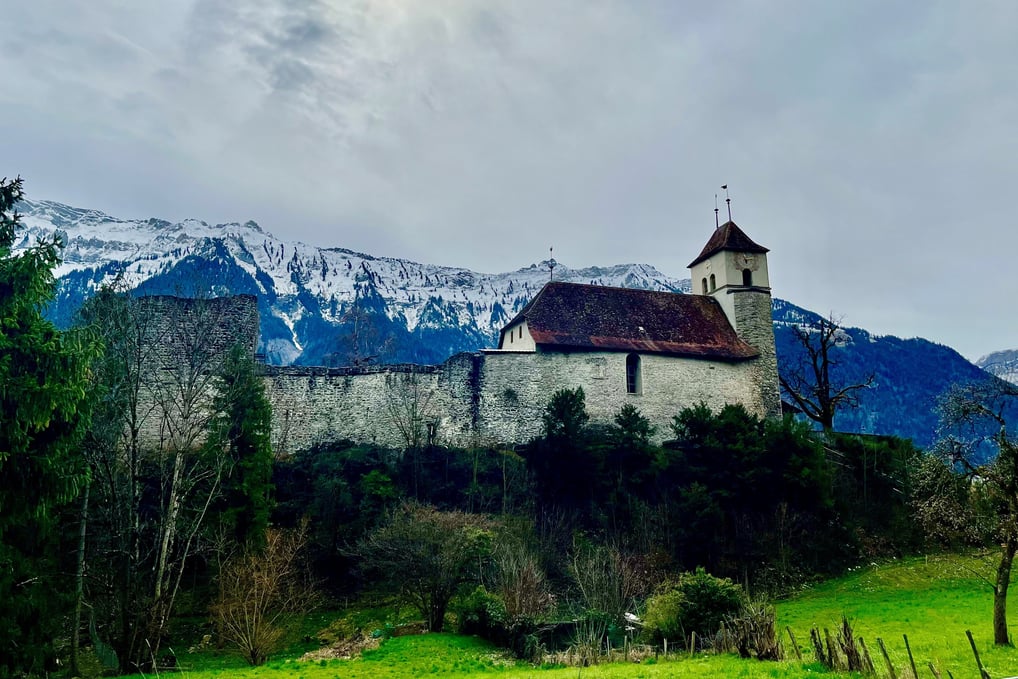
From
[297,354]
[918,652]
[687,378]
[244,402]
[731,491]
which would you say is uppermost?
[297,354]

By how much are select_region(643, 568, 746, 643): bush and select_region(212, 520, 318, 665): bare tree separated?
9.61 m

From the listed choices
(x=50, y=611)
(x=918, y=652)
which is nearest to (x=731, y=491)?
(x=918, y=652)

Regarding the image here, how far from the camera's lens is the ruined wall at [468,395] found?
33000 millimetres

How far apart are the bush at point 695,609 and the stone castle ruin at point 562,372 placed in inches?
578

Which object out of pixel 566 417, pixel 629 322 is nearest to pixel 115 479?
pixel 566 417

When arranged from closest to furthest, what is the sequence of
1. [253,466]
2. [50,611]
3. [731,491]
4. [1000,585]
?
[1000,585]
[50,611]
[253,466]
[731,491]

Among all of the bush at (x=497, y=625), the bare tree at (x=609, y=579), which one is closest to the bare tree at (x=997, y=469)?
the bare tree at (x=609, y=579)

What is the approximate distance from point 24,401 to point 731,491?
23.7 metres

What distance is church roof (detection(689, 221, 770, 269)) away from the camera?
A: 41.6 meters

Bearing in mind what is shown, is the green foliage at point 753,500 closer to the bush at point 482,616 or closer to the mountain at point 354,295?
the bush at point 482,616

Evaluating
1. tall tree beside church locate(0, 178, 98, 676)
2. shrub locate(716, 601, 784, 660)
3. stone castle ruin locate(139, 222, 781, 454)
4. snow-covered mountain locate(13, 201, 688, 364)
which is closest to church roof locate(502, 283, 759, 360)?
stone castle ruin locate(139, 222, 781, 454)

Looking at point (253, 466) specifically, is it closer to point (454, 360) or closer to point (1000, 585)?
point (454, 360)

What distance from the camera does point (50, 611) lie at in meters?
17.7

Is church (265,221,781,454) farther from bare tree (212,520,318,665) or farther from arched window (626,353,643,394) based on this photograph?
bare tree (212,520,318,665)
